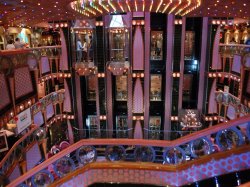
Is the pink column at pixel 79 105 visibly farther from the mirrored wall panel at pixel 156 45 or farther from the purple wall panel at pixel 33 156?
the mirrored wall panel at pixel 156 45

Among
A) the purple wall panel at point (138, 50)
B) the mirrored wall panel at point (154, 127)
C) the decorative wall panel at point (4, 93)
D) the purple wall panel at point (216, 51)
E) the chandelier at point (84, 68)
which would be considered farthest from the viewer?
the mirrored wall panel at point (154, 127)

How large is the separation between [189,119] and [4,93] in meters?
8.13

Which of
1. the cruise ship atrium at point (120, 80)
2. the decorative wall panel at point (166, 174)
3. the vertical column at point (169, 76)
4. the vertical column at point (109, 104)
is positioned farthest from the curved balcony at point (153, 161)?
the vertical column at point (169, 76)

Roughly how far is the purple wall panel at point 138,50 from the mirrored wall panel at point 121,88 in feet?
3.21

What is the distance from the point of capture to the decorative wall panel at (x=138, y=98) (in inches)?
456

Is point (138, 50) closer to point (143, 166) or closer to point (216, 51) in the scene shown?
point (216, 51)

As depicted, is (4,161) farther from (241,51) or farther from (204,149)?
(241,51)

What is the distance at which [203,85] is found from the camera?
11.5 meters

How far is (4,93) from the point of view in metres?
7.48

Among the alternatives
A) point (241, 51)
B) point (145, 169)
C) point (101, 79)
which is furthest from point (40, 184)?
point (241, 51)

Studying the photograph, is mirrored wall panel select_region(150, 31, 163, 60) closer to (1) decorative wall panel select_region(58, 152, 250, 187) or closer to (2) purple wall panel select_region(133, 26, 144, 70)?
(2) purple wall panel select_region(133, 26, 144, 70)

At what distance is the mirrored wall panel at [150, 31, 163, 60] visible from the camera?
37.0 ft

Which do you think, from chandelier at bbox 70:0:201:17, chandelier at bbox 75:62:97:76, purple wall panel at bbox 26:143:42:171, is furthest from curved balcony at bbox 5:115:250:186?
chandelier at bbox 75:62:97:76

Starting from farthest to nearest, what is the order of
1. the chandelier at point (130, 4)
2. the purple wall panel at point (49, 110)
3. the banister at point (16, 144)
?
the purple wall panel at point (49, 110)
the banister at point (16, 144)
the chandelier at point (130, 4)
